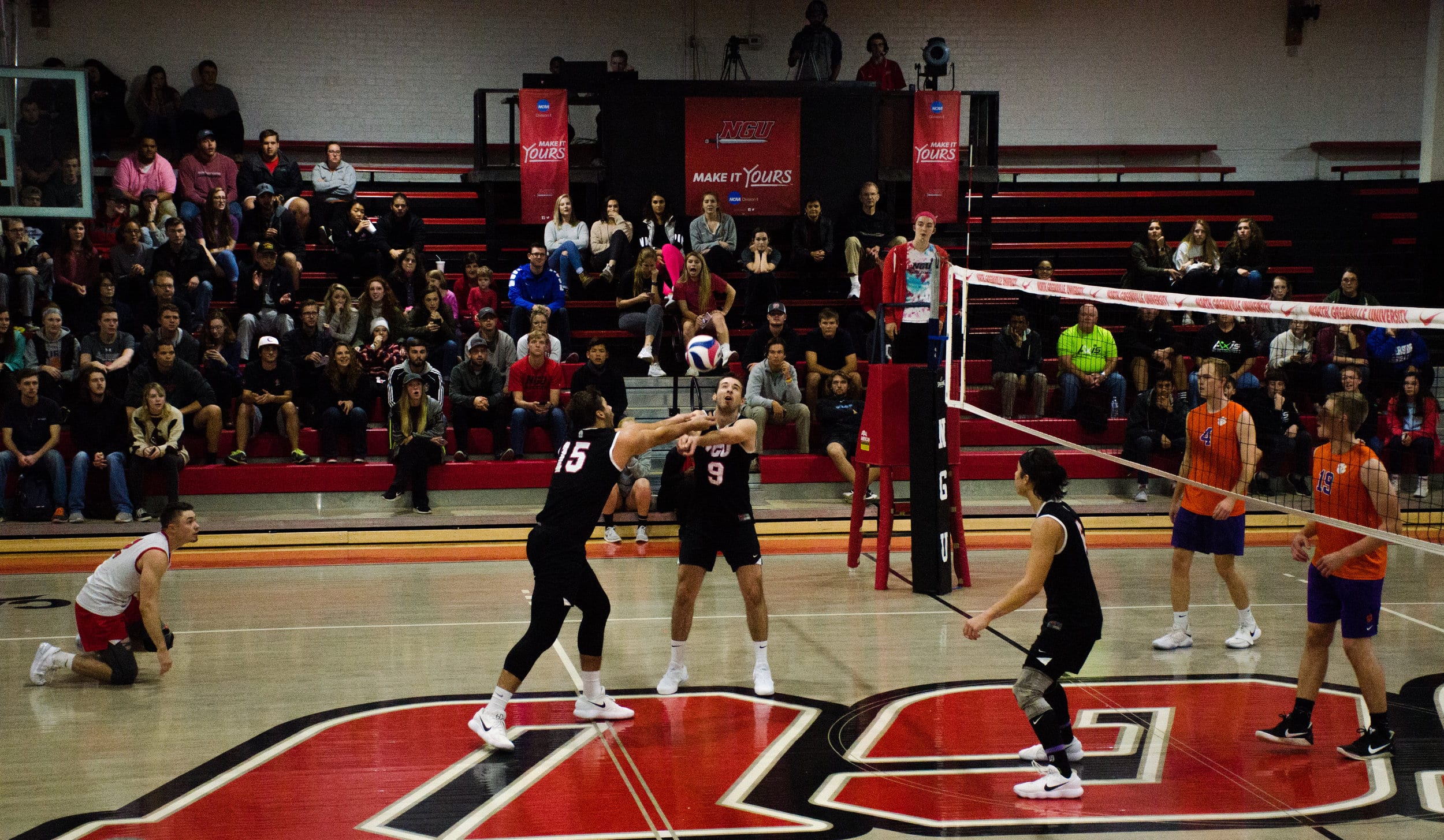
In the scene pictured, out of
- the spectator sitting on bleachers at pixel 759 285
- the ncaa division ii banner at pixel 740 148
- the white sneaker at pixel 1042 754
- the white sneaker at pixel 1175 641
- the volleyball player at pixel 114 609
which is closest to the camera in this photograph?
the white sneaker at pixel 1042 754

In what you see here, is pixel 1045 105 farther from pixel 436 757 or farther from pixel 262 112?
pixel 436 757

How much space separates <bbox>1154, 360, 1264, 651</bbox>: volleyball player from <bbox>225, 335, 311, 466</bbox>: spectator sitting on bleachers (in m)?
9.17

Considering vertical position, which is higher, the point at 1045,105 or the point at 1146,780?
the point at 1045,105

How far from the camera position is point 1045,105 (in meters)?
21.6

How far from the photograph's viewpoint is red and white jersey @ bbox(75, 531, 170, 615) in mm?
7699

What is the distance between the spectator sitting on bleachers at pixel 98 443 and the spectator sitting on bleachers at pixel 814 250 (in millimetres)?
8537

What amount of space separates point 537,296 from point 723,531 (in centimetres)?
837

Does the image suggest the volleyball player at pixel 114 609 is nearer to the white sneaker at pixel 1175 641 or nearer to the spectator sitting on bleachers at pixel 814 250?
the white sneaker at pixel 1175 641

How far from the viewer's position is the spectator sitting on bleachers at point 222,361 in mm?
13688

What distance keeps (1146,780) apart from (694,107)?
13311 millimetres

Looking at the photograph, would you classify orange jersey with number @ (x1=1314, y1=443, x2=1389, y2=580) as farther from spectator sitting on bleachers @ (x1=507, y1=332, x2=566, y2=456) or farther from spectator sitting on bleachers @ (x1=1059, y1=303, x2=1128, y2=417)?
spectator sitting on bleachers @ (x1=507, y1=332, x2=566, y2=456)

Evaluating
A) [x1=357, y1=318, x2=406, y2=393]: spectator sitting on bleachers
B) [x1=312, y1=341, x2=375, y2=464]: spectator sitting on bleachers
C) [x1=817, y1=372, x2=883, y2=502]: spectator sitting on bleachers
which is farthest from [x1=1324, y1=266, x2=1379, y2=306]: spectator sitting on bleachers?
[x1=312, y1=341, x2=375, y2=464]: spectator sitting on bleachers

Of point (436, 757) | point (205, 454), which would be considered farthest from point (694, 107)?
point (436, 757)

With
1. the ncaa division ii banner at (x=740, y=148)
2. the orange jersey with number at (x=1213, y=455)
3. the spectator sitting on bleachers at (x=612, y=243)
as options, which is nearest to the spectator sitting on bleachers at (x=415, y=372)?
the spectator sitting on bleachers at (x=612, y=243)
